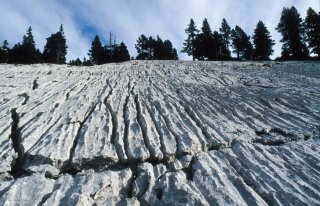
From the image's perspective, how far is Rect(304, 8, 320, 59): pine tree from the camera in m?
29.5

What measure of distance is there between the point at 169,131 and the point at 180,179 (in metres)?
1.63

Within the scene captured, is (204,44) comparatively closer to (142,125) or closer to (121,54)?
(121,54)

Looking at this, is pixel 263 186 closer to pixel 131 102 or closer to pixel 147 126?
pixel 147 126

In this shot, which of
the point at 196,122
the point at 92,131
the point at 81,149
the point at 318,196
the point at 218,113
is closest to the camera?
the point at 318,196

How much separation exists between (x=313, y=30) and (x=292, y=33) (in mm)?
2014

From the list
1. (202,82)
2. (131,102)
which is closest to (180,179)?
(131,102)

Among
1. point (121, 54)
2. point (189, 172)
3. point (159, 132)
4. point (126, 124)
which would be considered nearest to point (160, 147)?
point (159, 132)

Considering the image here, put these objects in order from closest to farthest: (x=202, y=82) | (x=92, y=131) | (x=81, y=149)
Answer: (x=81, y=149)
(x=92, y=131)
(x=202, y=82)

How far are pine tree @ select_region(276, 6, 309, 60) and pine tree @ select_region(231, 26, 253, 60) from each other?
14.7 feet

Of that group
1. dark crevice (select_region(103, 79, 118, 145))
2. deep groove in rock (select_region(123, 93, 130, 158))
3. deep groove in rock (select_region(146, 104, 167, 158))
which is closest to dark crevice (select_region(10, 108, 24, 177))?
dark crevice (select_region(103, 79, 118, 145))

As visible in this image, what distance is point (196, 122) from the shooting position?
607cm

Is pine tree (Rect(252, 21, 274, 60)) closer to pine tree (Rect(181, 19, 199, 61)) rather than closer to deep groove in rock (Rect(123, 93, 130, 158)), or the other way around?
pine tree (Rect(181, 19, 199, 61))

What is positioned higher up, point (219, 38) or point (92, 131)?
point (219, 38)

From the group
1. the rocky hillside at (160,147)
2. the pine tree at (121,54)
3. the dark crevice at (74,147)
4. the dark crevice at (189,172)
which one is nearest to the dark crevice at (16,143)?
the rocky hillside at (160,147)
